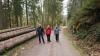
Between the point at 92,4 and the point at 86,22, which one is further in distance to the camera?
the point at 86,22

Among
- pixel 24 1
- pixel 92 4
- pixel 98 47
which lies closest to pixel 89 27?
pixel 92 4

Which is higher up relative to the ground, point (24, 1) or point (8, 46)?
point (24, 1)

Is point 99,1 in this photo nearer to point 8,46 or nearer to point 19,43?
point 19,43

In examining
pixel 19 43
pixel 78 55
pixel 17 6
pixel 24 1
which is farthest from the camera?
pixel 24 1

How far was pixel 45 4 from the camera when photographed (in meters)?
75.6

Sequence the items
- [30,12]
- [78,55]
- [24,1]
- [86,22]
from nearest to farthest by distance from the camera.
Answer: [78,55] → [86,22] → [24,1] → [30,12]

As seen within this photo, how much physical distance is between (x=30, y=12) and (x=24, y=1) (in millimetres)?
8841


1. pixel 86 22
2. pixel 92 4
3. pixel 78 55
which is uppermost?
pixel 92 4

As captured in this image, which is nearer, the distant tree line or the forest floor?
the forest floor

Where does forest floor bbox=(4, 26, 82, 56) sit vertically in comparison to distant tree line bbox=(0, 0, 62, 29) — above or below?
below

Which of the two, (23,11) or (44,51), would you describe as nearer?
A: (44,51)

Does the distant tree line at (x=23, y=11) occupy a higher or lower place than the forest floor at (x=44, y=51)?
higher

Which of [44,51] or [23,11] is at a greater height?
[23,11]

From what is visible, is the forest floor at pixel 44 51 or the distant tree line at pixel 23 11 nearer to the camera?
the forest floor at pixel 44 51
